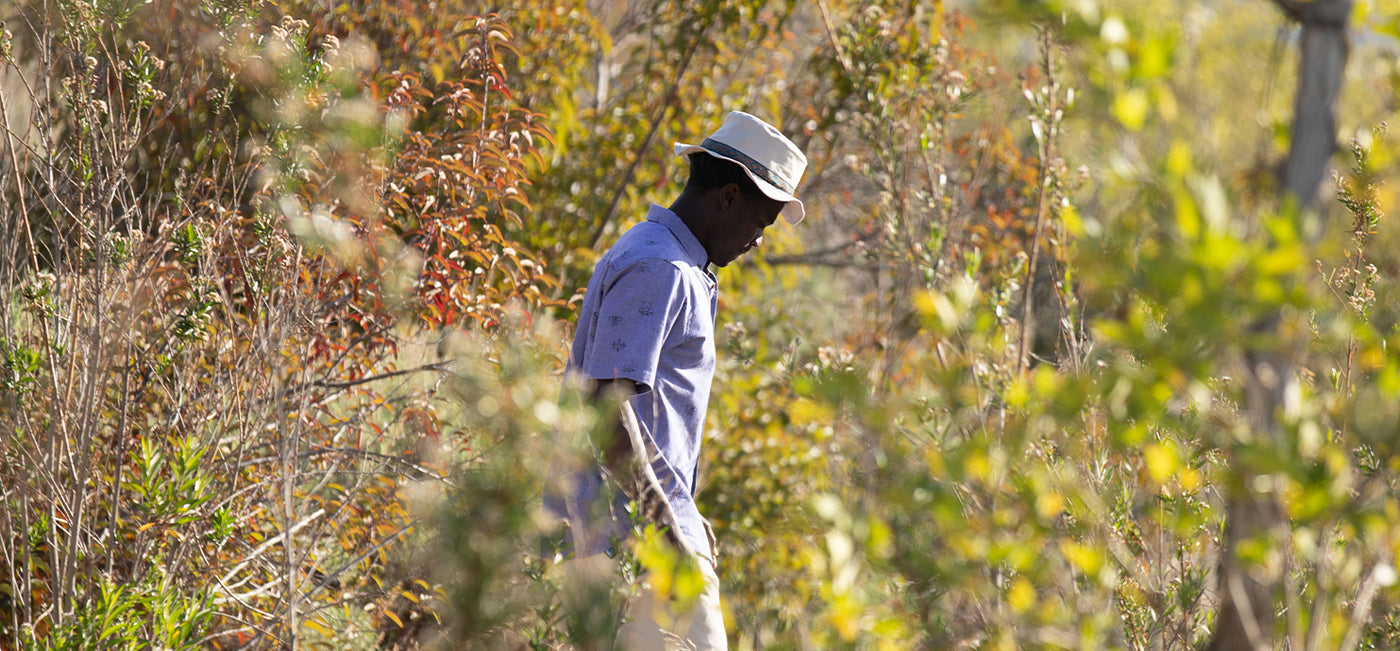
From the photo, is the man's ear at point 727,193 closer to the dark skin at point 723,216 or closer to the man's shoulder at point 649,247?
the dark skin at point 723,216

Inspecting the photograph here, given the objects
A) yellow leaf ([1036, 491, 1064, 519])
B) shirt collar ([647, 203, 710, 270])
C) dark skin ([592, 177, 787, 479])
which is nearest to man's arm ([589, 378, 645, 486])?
shirt collar ([647, 203, 710, 270])

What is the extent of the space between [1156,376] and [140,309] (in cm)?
255

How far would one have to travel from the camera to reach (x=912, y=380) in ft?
18.7

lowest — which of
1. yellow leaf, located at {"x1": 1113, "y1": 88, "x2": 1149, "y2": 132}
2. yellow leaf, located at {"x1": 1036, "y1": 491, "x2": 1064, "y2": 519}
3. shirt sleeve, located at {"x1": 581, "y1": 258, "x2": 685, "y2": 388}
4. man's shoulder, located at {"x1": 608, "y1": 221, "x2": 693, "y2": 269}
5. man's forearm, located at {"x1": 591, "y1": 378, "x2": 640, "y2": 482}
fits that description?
man's forearm, located at {"x1": 591, "y1": 378, "x2": 640, "y2": 482}

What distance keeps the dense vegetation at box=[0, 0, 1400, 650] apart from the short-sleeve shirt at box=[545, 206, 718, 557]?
0.33m

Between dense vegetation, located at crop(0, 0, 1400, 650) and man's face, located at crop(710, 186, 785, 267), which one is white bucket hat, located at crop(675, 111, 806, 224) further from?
dense vegetation, located at crop(0, 0, 1400, 650)

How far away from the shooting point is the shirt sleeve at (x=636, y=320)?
223 cm

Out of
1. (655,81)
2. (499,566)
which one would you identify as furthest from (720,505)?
(499,566)

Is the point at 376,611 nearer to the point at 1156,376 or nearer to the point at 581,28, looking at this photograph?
the point at 581,28

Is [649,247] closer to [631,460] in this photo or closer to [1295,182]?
[631,460]

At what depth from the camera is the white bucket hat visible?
254cm

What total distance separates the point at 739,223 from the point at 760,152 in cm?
17

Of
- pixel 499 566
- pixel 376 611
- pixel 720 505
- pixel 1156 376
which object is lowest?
pixel 720 505

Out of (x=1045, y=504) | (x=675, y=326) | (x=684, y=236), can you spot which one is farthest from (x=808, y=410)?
(x=684, y=236)
